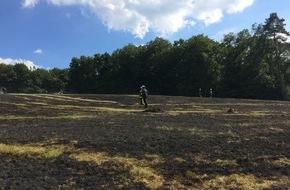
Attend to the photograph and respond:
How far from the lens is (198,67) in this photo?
12181 cm

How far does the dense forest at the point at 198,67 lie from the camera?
109 m

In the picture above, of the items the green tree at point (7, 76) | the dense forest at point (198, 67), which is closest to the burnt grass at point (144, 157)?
the dense forest at point (198, 67)

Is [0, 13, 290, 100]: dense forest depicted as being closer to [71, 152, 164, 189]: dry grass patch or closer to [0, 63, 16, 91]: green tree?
[0, 63, 16, 91]: green tree

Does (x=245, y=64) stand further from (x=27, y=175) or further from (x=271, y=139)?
(x=27, y=175)

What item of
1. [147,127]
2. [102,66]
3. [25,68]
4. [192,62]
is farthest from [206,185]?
[25,68]

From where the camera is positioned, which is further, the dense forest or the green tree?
the green tree

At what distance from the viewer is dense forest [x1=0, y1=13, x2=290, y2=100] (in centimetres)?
10869

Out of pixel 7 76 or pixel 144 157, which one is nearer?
pixel 144 157

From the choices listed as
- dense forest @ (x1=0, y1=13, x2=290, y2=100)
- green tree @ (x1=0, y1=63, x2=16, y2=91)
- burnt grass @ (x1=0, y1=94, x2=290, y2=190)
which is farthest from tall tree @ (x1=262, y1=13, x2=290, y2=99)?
green tree @ (x1=0, y1=63, x2=16, y2=91)

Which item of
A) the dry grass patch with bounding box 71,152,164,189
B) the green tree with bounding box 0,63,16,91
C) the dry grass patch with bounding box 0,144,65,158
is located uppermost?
the green tree with bounding box 0,63,16,91

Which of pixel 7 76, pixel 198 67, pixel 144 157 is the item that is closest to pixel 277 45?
pixel 198 67

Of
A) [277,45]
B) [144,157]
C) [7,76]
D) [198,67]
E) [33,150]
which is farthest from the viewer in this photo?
[7,76]

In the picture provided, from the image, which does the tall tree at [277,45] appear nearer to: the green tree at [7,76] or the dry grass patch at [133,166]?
the dry grass patch at [133,166]

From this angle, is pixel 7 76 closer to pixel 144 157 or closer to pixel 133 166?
pixel 144 157
